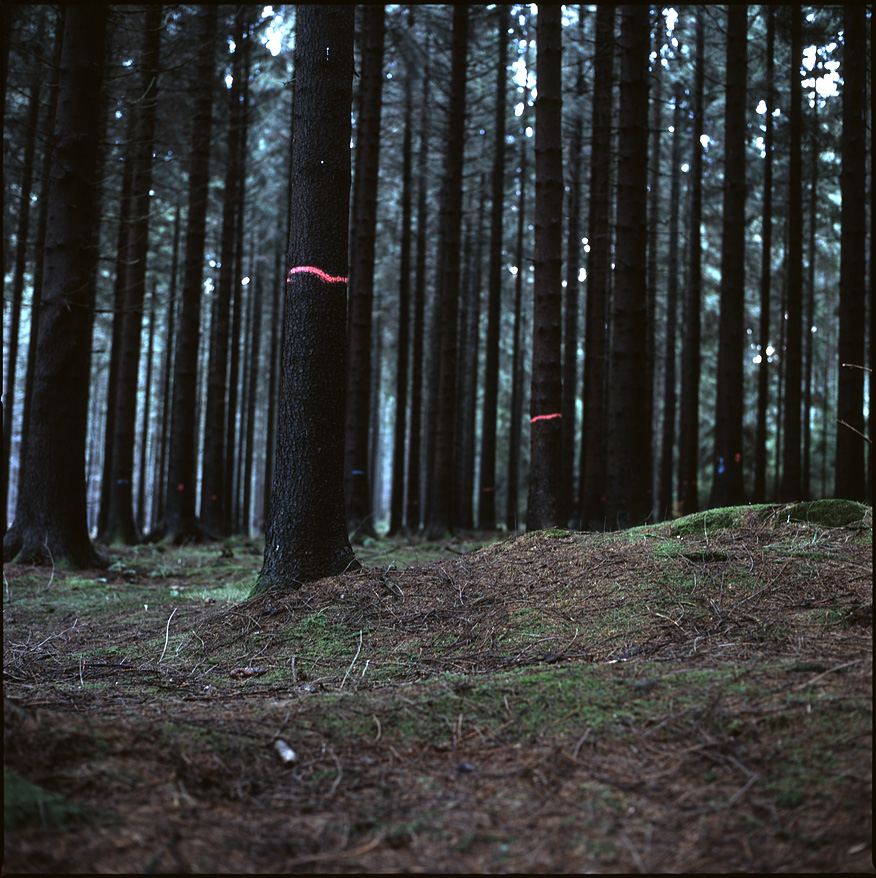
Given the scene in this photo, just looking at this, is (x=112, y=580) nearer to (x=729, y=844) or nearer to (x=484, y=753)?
(x=484, y=753)

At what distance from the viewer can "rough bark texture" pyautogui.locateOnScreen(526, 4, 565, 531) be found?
8492 mm

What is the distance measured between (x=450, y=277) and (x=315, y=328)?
9.50 metres

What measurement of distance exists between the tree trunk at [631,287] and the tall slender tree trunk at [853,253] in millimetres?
5033

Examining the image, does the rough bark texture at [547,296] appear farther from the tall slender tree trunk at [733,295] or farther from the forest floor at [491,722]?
the tall slender tree trunk at [733,295]

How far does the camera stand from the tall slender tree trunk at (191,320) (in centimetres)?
1402

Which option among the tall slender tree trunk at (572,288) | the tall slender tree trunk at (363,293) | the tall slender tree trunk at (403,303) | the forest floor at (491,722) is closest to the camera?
the forest floor at (491,722)

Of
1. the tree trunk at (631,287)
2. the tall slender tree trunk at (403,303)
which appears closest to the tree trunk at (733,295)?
the tree trunk at (631,287)

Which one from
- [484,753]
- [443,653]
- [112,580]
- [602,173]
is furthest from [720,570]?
[602,173]

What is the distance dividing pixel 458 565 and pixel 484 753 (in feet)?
10.5

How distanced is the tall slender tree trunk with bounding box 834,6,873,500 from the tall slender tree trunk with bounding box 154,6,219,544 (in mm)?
11770

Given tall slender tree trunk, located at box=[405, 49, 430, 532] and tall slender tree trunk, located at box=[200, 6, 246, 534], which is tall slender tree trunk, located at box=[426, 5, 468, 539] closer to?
tall slender tree trunk, located at box=[405, 49, 430, 532]

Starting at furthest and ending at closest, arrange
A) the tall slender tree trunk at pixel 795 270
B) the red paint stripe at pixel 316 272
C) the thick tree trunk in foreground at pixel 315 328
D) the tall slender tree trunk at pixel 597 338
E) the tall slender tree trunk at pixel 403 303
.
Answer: the tall slender tree trunk at pixel 403 303, the tall slender tree trunk at pixel 597 338, the tall slender tree trunk at pixel 795 270, the red paint stripe at pixel 316 272, the thick tree trunk in foreground at pixel 315 328

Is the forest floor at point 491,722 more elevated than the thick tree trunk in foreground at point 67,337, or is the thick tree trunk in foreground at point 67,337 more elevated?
the thick tree trunk in foreground at point 67,337

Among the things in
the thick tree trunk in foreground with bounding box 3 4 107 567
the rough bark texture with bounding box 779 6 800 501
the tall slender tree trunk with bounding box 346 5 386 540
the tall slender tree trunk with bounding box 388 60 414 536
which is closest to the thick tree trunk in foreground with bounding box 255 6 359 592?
the thick tree trunk in foreground with bounding box 3 4 107 567
